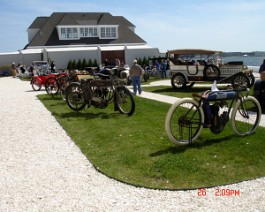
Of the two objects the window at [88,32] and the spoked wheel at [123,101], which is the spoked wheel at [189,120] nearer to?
the spoked wheel at [123,101]

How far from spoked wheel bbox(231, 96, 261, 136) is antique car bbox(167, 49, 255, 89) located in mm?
8031

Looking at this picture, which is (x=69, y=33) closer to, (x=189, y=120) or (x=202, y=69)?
(x=202, y=69)

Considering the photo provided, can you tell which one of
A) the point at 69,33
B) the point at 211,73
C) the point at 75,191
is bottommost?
the point at 75,191

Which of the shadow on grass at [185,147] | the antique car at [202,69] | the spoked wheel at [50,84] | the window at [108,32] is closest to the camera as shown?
the shadow on grass at [185,147]

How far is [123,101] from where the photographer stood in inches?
382

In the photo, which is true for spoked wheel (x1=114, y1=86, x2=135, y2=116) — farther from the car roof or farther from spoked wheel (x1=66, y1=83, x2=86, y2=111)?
the car roof

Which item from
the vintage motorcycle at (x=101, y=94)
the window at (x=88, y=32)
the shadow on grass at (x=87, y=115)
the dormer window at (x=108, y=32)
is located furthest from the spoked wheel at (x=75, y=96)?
the dormer window at (x=108, y=32)

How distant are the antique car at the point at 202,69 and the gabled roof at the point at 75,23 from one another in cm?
2678

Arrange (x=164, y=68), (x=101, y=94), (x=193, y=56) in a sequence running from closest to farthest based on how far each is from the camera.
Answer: (x=101, y=94) → (x=193, y=56) → (x=164, y=68)

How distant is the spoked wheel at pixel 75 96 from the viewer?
Result: 10.2 meters

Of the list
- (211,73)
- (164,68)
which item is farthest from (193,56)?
(164,68)

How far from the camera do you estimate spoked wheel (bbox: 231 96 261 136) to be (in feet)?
21.5

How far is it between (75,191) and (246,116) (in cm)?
391

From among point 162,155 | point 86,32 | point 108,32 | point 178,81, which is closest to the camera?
point 162,155
